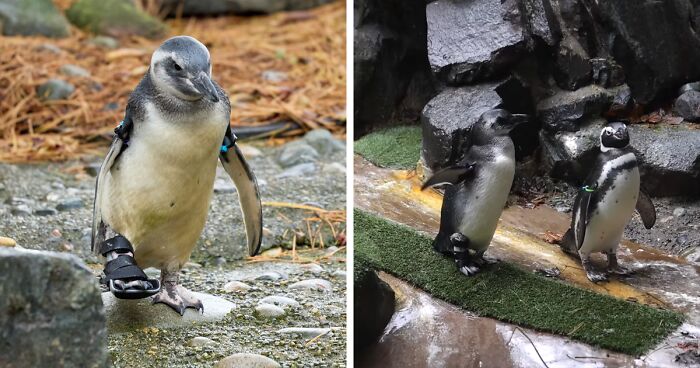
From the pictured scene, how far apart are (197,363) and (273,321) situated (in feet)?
0.96

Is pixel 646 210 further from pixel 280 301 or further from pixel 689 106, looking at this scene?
pixel 280 301

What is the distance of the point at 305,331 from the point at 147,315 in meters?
0.36

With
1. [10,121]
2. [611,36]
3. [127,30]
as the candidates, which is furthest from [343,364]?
[127,30]

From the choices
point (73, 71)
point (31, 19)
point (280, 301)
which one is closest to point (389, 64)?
point (280, 301)

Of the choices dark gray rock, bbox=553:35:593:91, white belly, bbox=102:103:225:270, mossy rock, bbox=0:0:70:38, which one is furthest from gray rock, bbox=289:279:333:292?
mossy rock, bbox=0:0:70:38

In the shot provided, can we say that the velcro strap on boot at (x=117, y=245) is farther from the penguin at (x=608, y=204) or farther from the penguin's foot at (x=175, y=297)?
the penguin at (x=608, y=204)

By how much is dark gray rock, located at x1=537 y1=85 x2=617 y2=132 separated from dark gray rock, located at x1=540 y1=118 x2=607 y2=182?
0.01 m

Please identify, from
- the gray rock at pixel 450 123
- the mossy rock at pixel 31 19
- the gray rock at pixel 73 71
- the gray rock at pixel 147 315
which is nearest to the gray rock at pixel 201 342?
the gray rock at pixel 147 315

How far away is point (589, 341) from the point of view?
72.4 inches

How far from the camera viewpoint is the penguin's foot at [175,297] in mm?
2277

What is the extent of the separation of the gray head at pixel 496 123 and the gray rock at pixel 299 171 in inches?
60.5

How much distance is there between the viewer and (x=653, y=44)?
1.86 meters

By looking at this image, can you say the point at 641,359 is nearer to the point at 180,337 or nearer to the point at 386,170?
the point at 386,170

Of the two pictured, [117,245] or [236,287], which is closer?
[117,245]
